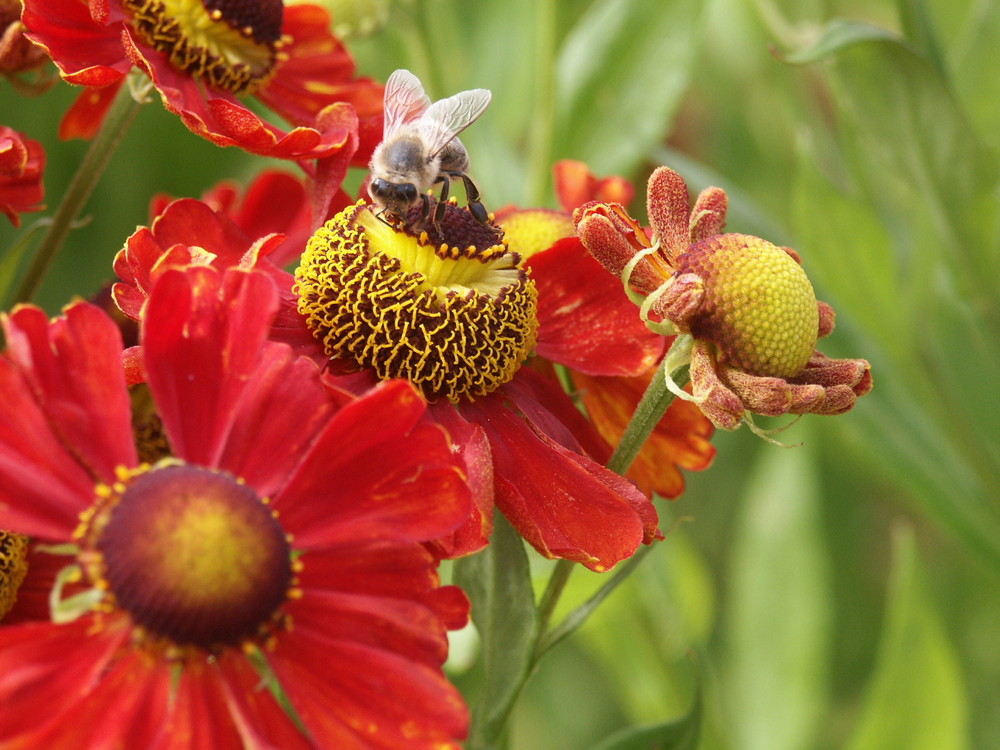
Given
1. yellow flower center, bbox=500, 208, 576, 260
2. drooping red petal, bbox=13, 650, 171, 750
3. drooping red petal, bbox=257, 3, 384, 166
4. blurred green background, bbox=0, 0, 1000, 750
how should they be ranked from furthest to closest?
blurred green background, bbox=0, 0, 1000, 750 < drooping red petal, bbox=257, 3, 384, 166 < yellow flower center, bbox=500, 208, 576, 260 < drooping red petal, bbox=13, 650, 171, 750

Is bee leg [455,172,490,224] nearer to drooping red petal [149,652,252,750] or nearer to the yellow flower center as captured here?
the yellow flower center

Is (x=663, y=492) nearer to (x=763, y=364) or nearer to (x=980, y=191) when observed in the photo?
(x=763, y=364)

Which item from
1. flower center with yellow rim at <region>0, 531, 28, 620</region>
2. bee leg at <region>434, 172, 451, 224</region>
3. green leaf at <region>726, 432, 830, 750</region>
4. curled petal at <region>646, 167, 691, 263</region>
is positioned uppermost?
curled petal at <region>646, 167, 691, 263</region>

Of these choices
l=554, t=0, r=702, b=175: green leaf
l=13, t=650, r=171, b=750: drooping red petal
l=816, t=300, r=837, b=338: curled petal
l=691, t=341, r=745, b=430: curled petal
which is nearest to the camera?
l=13, t=650, r=171, b=750: drooping red petal

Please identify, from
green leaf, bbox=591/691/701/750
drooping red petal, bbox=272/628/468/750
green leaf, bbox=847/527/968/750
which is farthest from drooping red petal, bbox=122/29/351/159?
green leaf, bbox=847/527/968/750

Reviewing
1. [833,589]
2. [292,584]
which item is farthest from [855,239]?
[292,584]

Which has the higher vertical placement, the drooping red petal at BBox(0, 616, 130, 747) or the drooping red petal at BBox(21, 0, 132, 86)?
the drooping red petal at BBox(21, 0, 132, 86)
